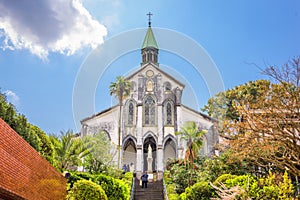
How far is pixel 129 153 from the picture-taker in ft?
106

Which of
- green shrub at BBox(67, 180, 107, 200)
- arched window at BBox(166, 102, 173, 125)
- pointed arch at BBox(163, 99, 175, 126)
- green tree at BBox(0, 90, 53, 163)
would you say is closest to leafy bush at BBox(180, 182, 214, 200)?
green shrub at BBox(67, 180, 107, 200)

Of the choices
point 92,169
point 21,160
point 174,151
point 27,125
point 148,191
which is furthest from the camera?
point 174,151

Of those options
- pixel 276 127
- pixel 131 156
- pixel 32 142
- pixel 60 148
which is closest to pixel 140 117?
pixel 131 156

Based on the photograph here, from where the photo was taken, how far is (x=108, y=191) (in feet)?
45.7

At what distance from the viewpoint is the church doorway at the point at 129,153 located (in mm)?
31453

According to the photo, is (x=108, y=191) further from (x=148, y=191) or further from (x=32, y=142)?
(x=148, y=191)

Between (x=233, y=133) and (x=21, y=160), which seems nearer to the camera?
(x=21, y=160)

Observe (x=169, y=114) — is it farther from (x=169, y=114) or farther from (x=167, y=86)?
(x=167, y=86)

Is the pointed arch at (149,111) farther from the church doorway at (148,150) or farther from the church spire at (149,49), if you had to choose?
the church spire at (149,49)

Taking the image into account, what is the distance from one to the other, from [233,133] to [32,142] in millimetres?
11420

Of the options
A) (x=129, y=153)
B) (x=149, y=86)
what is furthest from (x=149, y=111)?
(x=129, y=153)

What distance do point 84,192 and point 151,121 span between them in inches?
850

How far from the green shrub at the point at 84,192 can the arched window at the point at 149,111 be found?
21201 millimetres

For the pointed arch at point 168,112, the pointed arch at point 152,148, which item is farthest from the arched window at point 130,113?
the pointed arch at point 168,112
